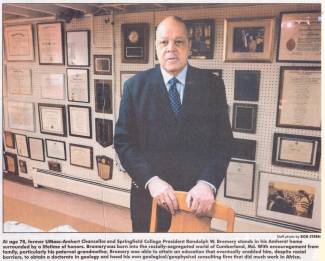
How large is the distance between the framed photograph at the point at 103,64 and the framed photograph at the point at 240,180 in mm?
579

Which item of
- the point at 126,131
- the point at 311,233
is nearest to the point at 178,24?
the point at 126,131

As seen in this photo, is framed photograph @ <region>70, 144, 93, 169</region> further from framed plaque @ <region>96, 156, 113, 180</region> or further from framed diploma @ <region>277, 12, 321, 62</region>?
framed diploma @ <region>277, 12, 321, 62</region>

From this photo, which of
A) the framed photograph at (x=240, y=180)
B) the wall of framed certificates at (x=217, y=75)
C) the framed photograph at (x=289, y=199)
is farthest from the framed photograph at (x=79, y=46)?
the framed photograph at (x=289, y=199)

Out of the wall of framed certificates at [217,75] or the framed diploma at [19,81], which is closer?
the wall of framed certificates at [217,75]

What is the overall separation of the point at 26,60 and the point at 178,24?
627 mm

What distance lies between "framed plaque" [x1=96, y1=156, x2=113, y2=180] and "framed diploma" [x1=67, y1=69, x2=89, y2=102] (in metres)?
0.25

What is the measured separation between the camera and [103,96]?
3.57ft

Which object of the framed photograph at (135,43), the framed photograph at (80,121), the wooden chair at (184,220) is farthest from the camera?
the framed photograph at (80,121)

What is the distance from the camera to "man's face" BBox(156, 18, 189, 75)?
97 cm

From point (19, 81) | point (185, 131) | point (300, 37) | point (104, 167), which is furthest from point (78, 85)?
point (300, 37)

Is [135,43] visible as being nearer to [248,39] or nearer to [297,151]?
[248,39]

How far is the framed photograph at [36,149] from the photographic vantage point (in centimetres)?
121

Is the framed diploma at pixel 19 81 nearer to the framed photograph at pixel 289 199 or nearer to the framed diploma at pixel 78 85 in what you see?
the framed diploma at pixel 78 85

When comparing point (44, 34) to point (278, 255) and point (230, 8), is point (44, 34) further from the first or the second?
point (278, 255)
